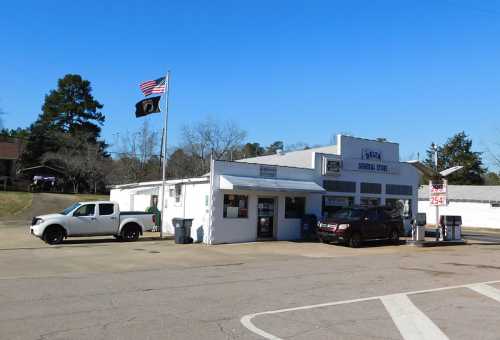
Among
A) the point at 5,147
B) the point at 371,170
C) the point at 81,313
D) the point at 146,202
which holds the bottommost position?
the point at 81,313

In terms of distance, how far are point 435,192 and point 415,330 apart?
20.1 m

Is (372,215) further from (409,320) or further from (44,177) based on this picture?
(44,177)

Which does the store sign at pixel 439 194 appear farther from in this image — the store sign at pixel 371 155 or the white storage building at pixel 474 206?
the white storage building at pixel 474 206

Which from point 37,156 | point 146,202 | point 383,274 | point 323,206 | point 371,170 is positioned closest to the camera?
point 383,274

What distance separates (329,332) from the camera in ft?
24.2

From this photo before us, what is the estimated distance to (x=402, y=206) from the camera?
103ft

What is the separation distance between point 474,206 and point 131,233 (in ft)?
125

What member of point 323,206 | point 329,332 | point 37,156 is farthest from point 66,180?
point 329,332

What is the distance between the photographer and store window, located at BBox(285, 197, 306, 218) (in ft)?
86.4

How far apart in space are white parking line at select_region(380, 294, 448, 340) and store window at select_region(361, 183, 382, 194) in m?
19.1

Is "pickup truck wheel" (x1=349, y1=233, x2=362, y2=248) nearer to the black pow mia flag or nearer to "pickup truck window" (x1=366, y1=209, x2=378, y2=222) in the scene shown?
"pickup truck window" (x1=366, y1=209, x2=378, y2=222)

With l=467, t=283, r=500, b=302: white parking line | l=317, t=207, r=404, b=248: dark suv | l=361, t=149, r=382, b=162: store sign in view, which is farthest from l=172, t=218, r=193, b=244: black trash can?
l=467, t=283, r=500, b=302: white parking line

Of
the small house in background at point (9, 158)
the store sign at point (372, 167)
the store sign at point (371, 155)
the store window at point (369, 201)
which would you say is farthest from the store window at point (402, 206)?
the small house in background at point (9, 158)

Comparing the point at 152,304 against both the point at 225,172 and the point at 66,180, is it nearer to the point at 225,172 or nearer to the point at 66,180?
the point at 225,172
